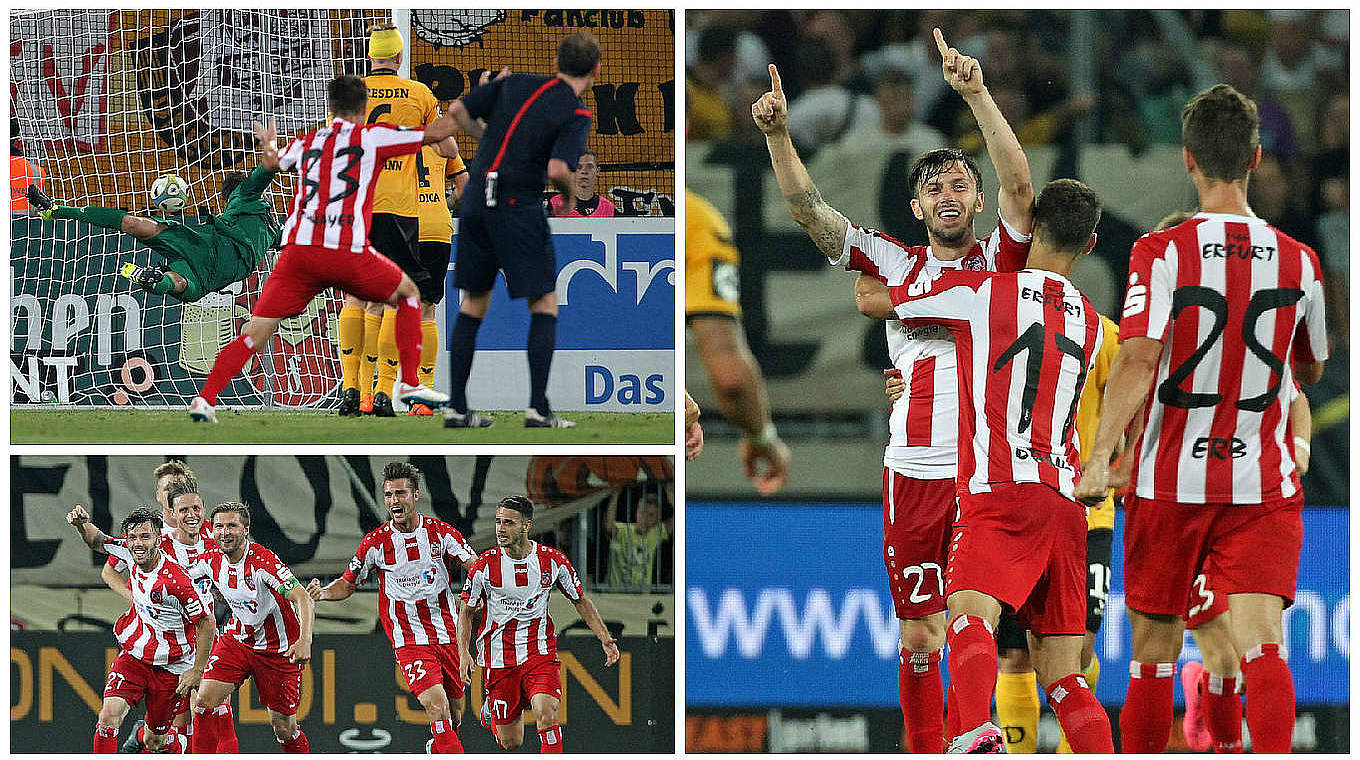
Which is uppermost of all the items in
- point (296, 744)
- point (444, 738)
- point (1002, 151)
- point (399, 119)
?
point (399, 119)

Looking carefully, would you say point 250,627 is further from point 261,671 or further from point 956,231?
point 956,231

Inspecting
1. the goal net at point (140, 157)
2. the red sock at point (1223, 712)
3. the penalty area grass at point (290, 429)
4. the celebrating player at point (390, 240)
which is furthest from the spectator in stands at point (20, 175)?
the red sock at point (1223, 712)

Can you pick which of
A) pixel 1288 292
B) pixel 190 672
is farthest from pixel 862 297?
pixel 190 672

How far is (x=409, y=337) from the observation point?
4906 millimetres

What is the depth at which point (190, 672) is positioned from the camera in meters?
6.01

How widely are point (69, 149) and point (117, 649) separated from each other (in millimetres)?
2567

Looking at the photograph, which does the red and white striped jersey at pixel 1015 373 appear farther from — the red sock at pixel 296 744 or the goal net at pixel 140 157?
the red sock at pixel 296 744

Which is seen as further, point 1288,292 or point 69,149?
point 69,149

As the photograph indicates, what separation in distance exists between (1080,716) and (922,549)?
0.81 metres

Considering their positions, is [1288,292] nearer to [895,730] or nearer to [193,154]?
[895,730]

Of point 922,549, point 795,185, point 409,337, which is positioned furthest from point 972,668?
point 409,337

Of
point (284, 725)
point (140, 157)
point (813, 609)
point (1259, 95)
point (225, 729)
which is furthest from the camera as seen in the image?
point (284, 725)

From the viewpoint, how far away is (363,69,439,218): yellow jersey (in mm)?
4848

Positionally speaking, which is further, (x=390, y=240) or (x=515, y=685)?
(x=515, y=685)
